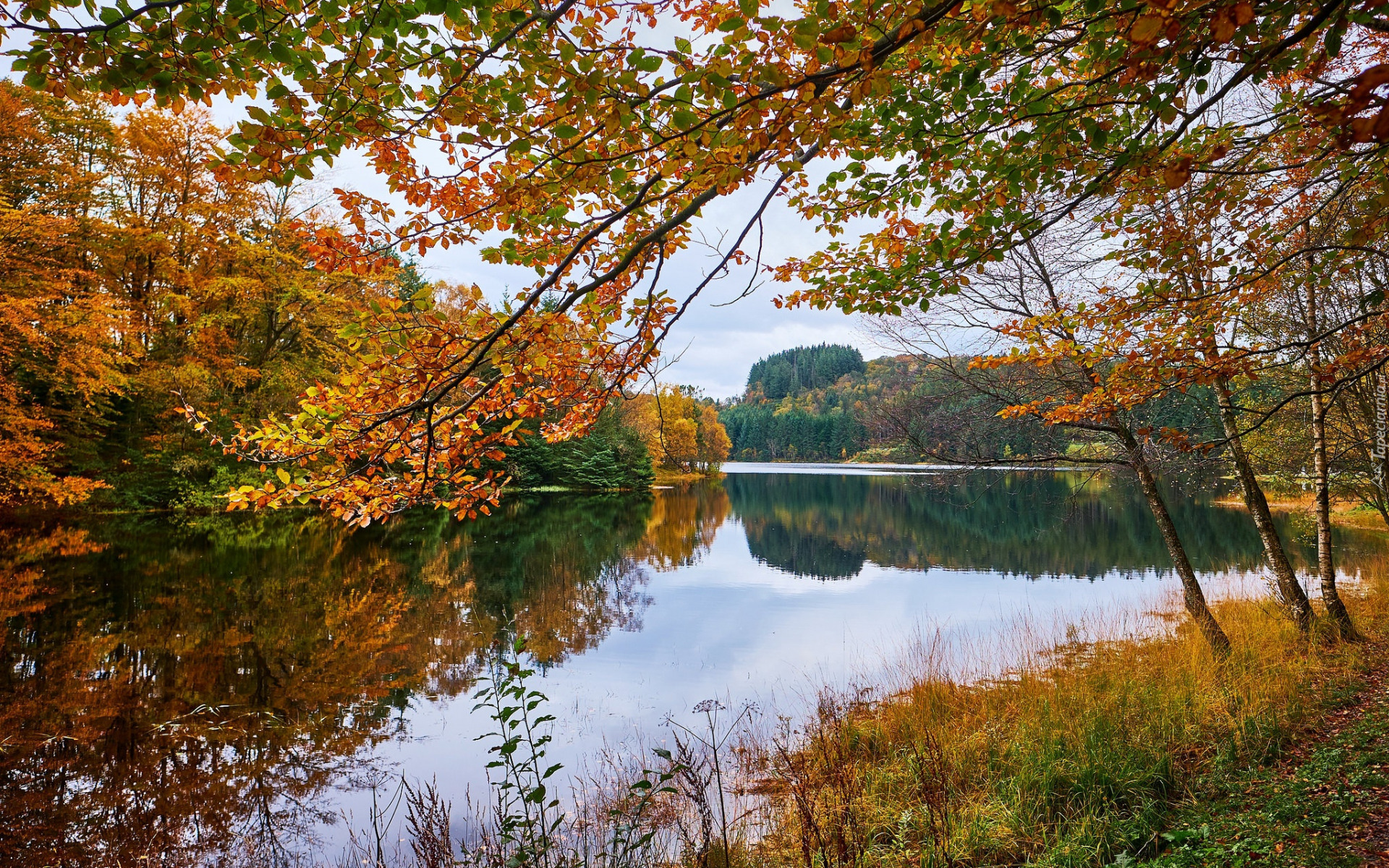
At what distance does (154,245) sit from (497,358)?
64.6 ft

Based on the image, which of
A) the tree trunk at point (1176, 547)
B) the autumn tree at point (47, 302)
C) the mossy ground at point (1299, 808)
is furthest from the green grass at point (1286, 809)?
the autumn tree at point (47, 302)

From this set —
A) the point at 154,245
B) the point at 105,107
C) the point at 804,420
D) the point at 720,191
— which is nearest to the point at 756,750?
the point at 720,191

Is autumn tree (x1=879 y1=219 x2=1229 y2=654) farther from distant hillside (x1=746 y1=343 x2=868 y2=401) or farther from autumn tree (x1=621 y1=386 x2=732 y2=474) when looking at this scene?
distant hillside (x1=746 y1=343 x2=868 y2=401)

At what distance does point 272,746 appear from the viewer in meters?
5.89

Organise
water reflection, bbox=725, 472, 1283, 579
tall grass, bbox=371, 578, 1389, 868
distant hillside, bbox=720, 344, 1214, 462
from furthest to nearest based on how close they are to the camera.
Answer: water reflection, bbox=725, 472, 1283, 579 → distant hillside, bbox=720, 344, 1214, 462 → tall grass, bbox=371, 578, 1389, 868

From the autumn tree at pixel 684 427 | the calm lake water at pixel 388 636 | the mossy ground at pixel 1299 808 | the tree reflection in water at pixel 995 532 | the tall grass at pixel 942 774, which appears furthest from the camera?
the autumn tree at pixel 684 427

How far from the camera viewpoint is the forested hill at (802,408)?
365ft

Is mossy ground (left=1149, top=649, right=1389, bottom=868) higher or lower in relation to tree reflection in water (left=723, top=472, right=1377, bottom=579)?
higher

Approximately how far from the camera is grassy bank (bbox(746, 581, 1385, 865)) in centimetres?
360

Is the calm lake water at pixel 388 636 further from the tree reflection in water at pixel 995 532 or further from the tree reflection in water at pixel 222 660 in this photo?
the tree reflection in water at pixel 995 532

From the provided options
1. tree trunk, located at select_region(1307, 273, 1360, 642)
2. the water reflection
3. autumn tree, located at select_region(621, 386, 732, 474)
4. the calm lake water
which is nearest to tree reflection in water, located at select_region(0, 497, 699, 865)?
the calm lake water

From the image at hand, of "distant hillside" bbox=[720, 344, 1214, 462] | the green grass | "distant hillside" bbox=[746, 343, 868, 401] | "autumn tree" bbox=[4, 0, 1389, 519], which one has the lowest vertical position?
the green grass

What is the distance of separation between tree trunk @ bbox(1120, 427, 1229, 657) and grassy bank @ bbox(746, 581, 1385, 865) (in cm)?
22

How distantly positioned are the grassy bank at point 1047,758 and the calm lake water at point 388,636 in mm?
1698
